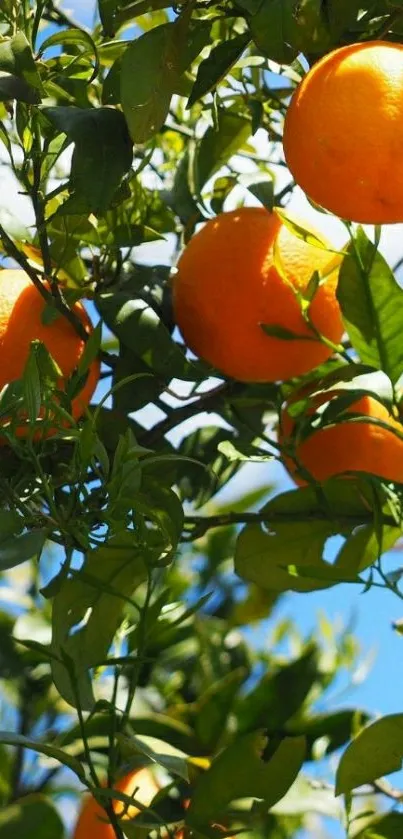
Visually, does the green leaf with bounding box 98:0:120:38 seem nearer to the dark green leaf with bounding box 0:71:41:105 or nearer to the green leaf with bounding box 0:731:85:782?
Answer: the dark green leaf with bounding box 0:71:41:105

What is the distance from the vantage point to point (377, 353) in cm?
100

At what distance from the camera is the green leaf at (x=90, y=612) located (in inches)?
40.1

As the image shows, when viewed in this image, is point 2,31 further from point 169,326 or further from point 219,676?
point 219,676

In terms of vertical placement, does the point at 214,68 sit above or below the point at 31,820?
above

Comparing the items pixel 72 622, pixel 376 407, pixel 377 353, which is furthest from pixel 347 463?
pixel 72 622

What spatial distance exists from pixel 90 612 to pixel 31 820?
39 cm

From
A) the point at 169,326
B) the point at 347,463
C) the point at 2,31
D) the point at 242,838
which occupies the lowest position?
the point at 242,838

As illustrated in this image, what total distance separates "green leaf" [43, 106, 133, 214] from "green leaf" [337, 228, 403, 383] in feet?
0.62

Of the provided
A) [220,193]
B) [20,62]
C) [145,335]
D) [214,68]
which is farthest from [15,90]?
[220,193]

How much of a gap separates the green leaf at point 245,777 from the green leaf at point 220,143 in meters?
0.47

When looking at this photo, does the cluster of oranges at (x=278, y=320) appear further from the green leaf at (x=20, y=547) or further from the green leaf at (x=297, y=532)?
the green leaf at (x=20, y=547)

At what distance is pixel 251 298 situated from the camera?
1.07 metres

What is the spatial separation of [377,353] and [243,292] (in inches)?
5.4

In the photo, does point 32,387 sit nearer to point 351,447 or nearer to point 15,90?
point 15,90
